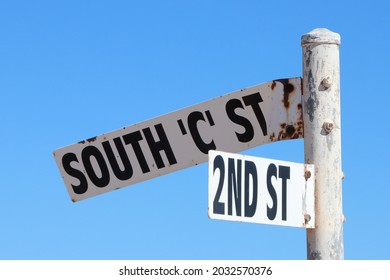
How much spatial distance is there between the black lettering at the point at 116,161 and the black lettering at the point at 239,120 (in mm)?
665

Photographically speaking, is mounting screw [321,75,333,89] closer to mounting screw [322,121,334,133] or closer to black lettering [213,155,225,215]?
mounting screw [322,121,334,133]

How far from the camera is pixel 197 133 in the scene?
3.60 m

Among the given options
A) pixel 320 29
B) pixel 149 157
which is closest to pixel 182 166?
pixel 149 157

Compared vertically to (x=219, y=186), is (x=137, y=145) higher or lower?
higher

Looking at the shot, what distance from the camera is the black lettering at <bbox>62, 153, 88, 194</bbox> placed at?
3.90 m

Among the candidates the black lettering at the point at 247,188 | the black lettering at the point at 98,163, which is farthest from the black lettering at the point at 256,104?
the black lettering at the point at 98,163

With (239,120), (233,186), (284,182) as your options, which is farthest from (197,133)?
(233,186)

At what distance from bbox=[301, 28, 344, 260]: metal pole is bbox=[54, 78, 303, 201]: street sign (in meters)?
0.10

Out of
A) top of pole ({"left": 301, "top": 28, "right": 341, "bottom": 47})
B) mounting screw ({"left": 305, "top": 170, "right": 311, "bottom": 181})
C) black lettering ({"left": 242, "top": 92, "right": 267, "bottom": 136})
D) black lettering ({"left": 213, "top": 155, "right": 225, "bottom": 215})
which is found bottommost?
black lettering ({"left": 213, "top": 155, "right": 225, "bottom": 215})

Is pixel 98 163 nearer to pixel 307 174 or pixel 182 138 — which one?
pixel 182 138

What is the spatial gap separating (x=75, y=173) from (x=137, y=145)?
17.8 inches

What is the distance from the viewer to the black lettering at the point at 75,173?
390cm

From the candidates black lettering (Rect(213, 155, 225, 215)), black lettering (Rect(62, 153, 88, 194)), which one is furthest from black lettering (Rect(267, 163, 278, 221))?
black lettering (Rect(62, 153, 88, 194))
